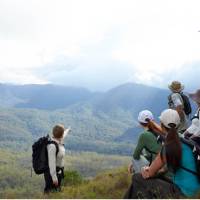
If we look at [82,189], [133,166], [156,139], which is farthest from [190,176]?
[82,189]

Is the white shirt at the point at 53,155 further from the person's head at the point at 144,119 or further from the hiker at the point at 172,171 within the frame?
the hiker at the point at 172,171

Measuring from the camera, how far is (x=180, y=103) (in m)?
11.9

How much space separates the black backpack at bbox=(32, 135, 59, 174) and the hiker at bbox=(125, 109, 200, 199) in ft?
11.6

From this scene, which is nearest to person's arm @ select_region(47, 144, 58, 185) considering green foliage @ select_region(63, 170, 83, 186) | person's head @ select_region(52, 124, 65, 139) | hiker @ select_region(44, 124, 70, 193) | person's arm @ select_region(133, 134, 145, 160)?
hiker @ select_region(44, 124, 70, 193)

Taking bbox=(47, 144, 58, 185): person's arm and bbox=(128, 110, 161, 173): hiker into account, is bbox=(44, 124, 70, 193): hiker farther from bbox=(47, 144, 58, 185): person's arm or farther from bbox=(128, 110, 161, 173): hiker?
bbox=(128, 110, 161, 173): hiker

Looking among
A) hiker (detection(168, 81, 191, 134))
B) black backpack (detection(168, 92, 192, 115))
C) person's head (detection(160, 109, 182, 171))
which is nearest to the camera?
person's head (detection(160, 109, 182, 171))

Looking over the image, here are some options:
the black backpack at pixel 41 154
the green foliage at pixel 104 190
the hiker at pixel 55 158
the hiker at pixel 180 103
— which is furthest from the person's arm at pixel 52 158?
the hiker at pixel 180 103

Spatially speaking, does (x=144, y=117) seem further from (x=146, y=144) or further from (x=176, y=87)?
(x=176, y=87)

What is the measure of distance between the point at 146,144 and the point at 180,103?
144 inches

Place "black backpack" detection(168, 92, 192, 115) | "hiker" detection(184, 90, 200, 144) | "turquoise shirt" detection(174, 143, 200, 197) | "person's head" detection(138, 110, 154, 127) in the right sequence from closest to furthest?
1. "turquoise shirt" detection(174, 143, 200, 197)
2. "hiker" detection(184, 90, 200, 144)
3. "person's head" detection(138, 110, 154, 127)
4. "black backpack" detection(168, 92, 192, 115)

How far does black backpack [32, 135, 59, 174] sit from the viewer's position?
10.4 metres

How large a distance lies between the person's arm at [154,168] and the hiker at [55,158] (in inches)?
140

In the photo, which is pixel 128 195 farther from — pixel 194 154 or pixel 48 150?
pixel 48 150

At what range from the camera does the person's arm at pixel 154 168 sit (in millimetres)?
6863
